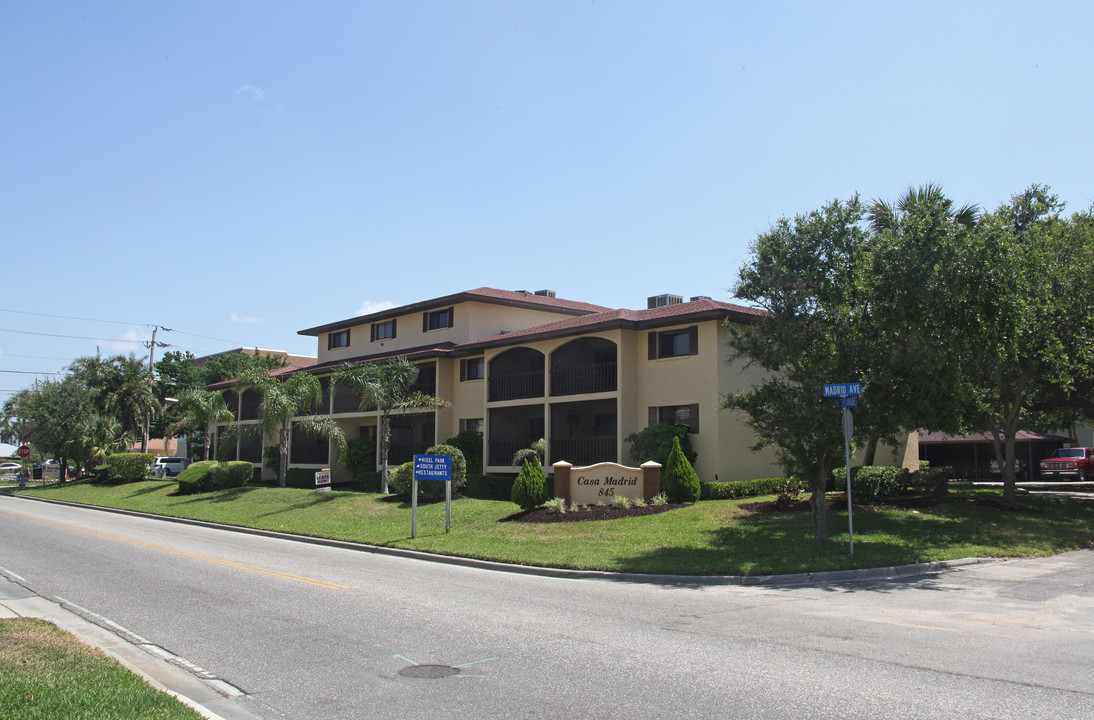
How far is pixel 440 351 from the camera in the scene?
32969 millimetres

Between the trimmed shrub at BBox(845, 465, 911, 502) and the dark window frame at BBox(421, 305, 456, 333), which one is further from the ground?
the dark window frame at BBox(421, 305, 456, 333)

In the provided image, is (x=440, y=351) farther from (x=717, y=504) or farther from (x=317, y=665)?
(x=317, y=665)

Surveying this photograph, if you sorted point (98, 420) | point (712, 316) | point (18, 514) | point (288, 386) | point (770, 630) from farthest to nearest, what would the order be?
1. point (98, 420)
2. point (288, 386)
3. point (18, 514)
4. point (712, 316)
5. point (770, 630)

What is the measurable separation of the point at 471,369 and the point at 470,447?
393cm

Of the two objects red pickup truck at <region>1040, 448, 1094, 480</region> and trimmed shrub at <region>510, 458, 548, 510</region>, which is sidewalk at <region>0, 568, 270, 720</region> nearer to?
trimmed shrub at <region>510, 458, 548, 510</region>

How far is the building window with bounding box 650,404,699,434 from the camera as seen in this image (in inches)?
1013

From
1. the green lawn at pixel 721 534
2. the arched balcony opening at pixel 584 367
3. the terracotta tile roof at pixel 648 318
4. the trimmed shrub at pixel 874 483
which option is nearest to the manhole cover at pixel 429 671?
the green lawn at pixel 721 534

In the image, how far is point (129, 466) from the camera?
44156 mm

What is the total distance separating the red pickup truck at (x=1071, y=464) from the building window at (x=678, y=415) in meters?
25.4

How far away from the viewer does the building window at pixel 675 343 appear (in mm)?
26131

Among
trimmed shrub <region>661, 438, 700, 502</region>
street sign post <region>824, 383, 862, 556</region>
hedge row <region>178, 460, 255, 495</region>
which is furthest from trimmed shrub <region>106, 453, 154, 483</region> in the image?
street sign post <region>824, 383, 862, 556</region>

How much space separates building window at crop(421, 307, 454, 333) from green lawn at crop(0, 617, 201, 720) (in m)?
27.5

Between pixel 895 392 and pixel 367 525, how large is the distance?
14347 millimetres

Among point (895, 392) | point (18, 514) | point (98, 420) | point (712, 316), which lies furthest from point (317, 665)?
point (98, 420)
